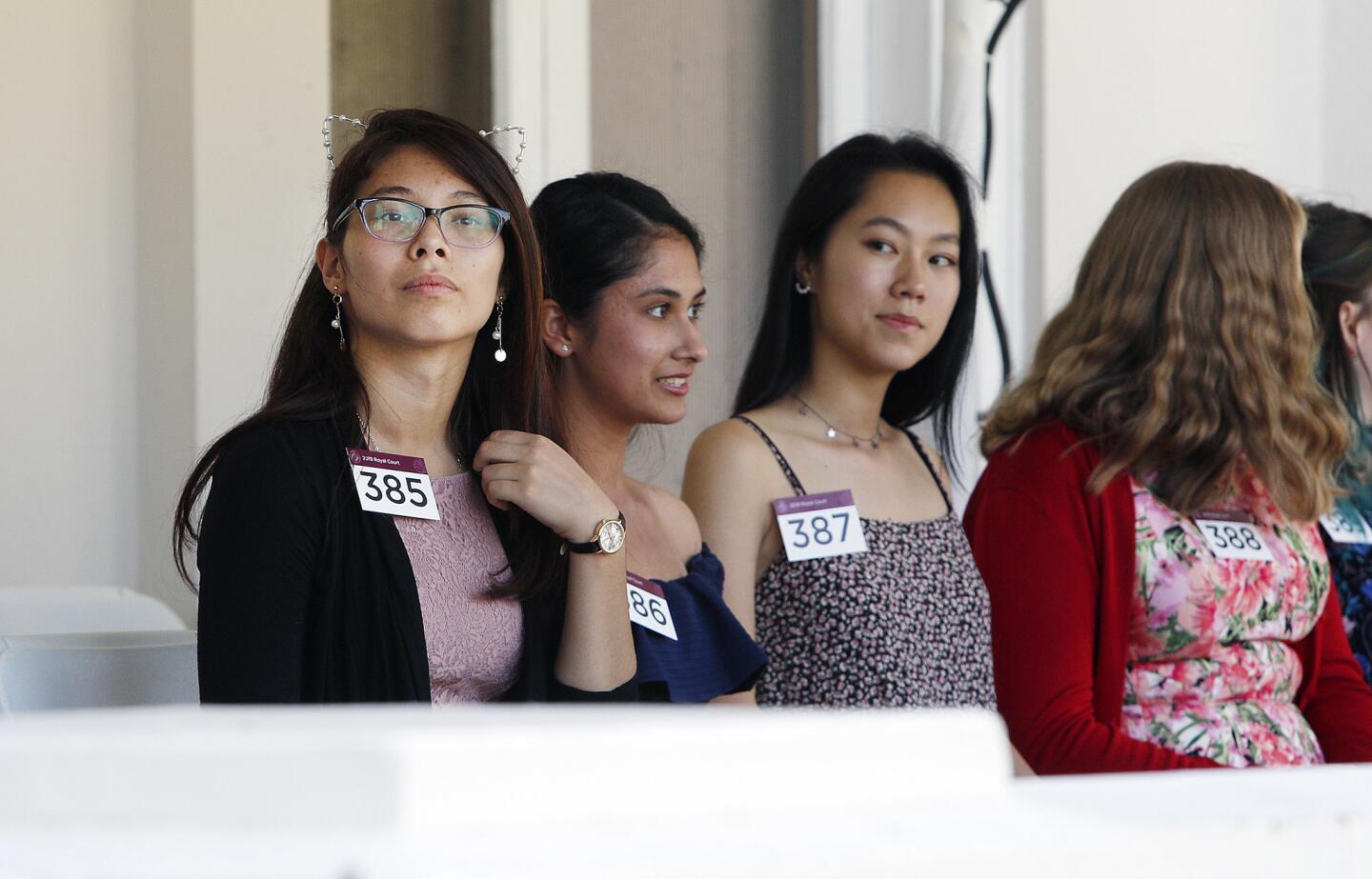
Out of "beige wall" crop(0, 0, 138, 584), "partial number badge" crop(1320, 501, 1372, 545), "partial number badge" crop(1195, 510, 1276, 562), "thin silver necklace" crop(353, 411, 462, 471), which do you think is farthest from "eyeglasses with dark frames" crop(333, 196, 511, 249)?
"partial number badge" crop(1320, 501, 1372, 545)

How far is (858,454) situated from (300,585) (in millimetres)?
1237

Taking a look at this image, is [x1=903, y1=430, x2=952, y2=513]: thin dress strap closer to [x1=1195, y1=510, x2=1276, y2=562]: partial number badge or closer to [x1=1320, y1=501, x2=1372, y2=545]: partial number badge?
[x1=1195, y1=510, x2=1276, y2=562]: partial number badge

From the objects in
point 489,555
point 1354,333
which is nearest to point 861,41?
point 1354,333

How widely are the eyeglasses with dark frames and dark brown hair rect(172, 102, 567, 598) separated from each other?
0.15 ft

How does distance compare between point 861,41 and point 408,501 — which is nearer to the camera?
point 408,501

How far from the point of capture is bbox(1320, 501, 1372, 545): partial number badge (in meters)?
2.84

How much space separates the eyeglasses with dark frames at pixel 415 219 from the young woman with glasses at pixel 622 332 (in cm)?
46

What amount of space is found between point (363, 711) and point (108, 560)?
3.02 metres

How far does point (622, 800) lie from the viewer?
0.45 meters

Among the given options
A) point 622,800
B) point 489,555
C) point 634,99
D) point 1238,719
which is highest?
point 634,99

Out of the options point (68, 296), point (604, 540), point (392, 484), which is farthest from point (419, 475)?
point (68, 296)

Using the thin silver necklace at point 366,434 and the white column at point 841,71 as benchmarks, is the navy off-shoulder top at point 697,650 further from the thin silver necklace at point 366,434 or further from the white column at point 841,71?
the white column at point 841,71

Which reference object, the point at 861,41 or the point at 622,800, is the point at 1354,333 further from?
the point at 622,800

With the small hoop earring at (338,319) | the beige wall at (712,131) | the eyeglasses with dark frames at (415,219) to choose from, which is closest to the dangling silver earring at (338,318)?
the small hoop earring at (338,319)
